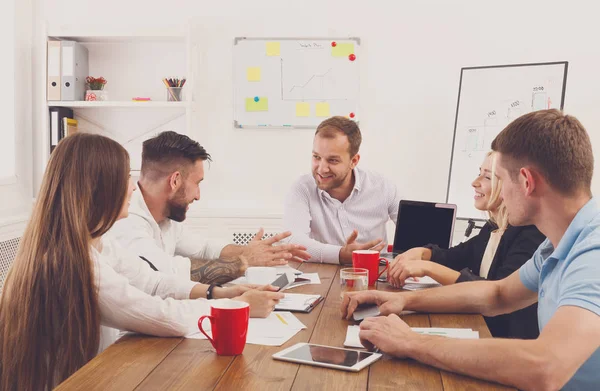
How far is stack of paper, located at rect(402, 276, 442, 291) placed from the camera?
2135mm

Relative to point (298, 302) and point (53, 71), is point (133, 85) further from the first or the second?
point (298, 302)

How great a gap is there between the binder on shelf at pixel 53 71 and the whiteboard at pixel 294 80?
1.04 meters

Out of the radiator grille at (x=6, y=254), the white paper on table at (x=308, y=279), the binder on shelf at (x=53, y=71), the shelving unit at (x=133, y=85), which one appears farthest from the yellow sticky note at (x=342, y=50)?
the radiator grille at (x=6, y=254)

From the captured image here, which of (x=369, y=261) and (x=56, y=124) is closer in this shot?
(x=369, y=261)

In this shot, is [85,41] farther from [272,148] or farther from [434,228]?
[434,228]

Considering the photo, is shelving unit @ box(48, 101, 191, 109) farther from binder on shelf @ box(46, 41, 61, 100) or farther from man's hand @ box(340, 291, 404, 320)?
man's hand @ box(340, 291, 404, 320)

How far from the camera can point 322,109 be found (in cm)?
410

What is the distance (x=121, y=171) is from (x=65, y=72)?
102 inches

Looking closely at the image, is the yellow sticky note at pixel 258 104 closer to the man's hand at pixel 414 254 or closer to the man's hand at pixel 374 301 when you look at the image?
the man's hand at pixel 414 254

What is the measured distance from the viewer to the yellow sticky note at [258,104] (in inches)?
162

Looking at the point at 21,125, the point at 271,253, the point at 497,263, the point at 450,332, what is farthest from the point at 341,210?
the point at 21,125

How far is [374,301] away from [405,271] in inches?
14.2

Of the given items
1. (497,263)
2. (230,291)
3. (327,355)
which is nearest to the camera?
(327,355)

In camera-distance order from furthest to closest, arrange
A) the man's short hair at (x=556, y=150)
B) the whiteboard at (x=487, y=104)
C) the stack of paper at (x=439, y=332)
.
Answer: the whiteboard at (x=487, y=104), the stack of paper at (x=439, y=332), the man's short hair at (x=556, y=150)
